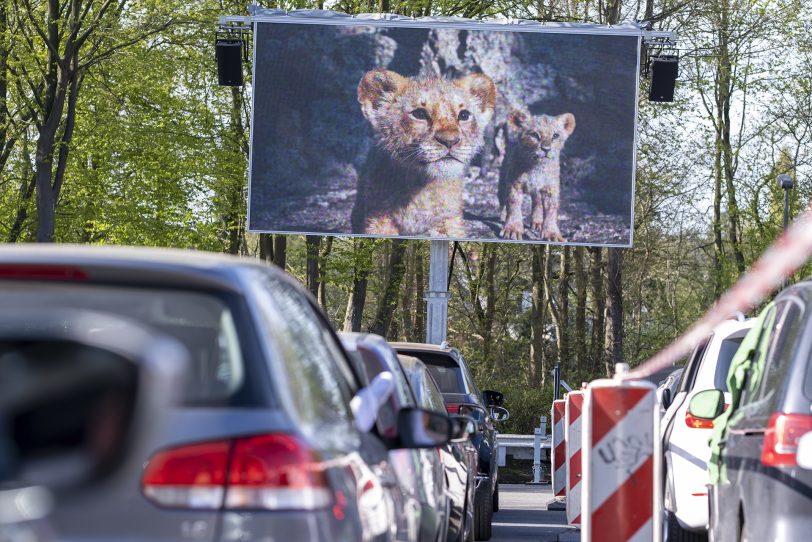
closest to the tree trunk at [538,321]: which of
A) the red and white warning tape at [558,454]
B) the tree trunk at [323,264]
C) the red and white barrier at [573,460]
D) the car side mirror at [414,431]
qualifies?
the tree trunk at [323,264]

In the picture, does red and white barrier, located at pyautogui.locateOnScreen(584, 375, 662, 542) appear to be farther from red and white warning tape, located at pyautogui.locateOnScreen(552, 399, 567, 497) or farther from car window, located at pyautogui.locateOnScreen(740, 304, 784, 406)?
red and white warning tape, located at pyautogui.locateOnScreen(552, 399, 567, 497)

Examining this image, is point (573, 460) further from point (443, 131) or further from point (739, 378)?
point (443, 131)

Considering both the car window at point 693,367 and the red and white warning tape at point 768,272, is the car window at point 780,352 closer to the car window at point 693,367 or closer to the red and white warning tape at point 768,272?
the car window at point 693,367

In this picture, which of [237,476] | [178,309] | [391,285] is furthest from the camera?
[391,285]

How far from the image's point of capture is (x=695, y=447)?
33.1ft

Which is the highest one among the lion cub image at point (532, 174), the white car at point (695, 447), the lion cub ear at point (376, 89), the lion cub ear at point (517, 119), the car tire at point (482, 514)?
the lion cub ear at point (376, 89)

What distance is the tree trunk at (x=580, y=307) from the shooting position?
161 feet

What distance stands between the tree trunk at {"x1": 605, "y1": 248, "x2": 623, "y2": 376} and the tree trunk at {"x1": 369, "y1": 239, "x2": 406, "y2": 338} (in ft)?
18.4

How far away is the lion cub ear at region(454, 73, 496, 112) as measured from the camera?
2780cm

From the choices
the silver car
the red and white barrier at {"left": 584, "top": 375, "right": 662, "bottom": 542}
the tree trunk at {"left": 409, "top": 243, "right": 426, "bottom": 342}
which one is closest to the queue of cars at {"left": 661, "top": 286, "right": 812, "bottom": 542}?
the red and white barrier at {"left": 584, "top": 375, "right": 662, "bottom": 542}

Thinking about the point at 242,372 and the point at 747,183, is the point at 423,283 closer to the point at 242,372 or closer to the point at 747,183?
the point at 747,183

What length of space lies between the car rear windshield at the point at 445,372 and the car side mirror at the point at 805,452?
28.7 ft

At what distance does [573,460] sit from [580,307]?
3781 cm

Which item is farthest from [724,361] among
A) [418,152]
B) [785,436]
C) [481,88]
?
[481,88]
